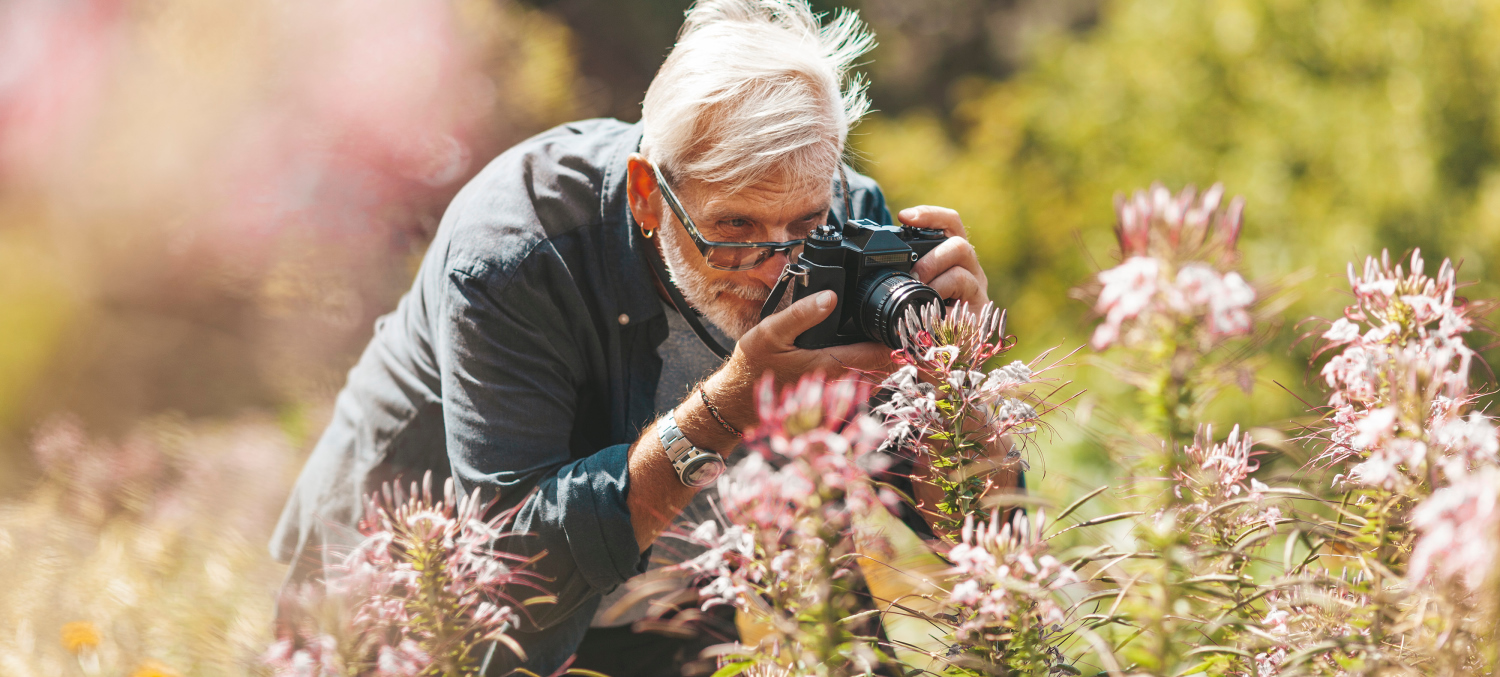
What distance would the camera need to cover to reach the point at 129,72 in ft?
8.43

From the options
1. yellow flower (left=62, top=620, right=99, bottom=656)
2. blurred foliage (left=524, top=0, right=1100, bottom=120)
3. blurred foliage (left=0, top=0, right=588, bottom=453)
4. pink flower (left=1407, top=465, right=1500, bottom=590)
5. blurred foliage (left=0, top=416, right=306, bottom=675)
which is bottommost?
blurred foliage (left=0, top=416, right=306, bottom=675)

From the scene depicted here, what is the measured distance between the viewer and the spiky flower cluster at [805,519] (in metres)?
0.58

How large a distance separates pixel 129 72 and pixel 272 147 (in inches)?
16.5

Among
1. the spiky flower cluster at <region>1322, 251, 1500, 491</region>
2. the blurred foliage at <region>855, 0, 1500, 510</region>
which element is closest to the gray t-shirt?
the spiky flower cluster at <region>1322, 251, 1500, 491</region>

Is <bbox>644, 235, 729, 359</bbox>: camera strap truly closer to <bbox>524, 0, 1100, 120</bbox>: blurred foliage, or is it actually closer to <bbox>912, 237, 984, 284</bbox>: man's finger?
<bbox>912, 237, 984, 284</bbox>: man's finger

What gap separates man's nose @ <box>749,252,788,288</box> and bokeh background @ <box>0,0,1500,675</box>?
1196 millimetres

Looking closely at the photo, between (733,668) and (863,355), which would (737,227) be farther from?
(733,668)

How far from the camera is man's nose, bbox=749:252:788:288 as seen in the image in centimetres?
143

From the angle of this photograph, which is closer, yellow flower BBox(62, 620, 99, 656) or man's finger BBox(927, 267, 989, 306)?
man's finger BBox(927, 267, 989, 306)

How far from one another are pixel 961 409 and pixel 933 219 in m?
0.73

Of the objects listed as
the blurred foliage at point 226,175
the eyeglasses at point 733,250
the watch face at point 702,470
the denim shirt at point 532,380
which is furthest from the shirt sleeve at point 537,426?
the blurred foliage at point 226,175

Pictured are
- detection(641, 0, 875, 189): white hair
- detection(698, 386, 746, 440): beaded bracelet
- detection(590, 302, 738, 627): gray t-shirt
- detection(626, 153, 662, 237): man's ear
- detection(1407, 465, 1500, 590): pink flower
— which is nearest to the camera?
detection(1407, 465, 1500, 590): pink flower

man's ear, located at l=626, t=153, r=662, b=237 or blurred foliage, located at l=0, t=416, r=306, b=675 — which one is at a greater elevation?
man's ear, located at l=626, t=153, r=662, b=237

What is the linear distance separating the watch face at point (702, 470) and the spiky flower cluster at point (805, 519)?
A: 44cm
